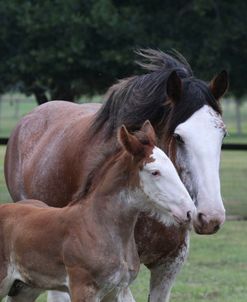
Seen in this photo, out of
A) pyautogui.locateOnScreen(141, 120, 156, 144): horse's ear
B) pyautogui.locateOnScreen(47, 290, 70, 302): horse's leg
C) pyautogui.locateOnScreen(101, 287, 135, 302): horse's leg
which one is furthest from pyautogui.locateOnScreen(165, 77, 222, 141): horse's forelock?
pyautogui.locateOnScreen(47, 290, 70, 302): horse's leg

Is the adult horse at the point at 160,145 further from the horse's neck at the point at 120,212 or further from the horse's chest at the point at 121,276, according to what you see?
the horse's chest at the point at 121,276

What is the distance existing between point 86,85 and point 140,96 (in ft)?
40.9

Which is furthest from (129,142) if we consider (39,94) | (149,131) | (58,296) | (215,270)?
(39,94)

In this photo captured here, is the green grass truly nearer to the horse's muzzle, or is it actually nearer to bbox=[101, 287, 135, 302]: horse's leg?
bbox=[101, 287, 135, 302]: horse's leg

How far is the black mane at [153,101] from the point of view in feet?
17.6

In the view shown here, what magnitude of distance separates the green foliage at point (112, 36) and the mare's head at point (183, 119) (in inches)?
432

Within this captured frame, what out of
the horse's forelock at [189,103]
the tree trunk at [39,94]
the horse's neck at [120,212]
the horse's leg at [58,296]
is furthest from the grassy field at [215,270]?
the horse's neck at [120,212]

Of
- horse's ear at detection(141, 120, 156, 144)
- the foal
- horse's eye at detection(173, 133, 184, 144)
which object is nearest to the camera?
the foal

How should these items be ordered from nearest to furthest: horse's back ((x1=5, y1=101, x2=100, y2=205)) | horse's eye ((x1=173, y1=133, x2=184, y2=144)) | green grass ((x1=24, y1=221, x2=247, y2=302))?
horse's eye ((x1=173, y1=133, x2=184, y2=144))
horse's back ((x1=5, y1=101, x2=100, y2=205))
green grass ((x1=24, y1=221, x2=247, y2=302))

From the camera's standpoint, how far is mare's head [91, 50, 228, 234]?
5.02m


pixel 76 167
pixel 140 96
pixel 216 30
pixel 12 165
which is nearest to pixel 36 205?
pixel 76 167

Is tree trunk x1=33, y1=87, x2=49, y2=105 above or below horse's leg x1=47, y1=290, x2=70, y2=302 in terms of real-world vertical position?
below

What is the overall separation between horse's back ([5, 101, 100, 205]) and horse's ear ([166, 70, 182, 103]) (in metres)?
0.97

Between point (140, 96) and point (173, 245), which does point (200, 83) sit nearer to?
point (140, 96)
